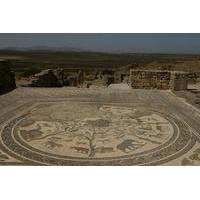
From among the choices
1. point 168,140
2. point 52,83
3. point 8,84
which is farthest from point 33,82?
point 168,140

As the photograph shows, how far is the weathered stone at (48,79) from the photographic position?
13730 millimetres

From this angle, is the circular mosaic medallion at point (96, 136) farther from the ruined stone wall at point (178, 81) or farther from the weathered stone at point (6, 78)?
the ruined stone wall at point (178, 81)

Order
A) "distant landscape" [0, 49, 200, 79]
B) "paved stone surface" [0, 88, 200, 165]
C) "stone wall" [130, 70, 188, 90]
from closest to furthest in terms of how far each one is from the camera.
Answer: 1. "paved stone surface" [0, 88, 200, 165]
2. "stone wall" [130, 70, 188, 90]
3. "distant landscape" [0, 49, 200, 79]

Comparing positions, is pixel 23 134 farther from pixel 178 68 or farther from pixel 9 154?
pixel 178 68

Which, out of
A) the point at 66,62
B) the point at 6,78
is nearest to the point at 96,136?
the point at 6,78

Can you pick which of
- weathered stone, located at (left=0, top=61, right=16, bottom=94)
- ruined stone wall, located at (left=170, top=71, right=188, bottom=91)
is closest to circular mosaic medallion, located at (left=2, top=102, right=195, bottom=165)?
weathered stone, located at (left=0, top=61, right=16, bottom=94)

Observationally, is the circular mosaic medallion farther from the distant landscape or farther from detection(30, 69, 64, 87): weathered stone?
detection(30, 69, 64, 87): weathered stone

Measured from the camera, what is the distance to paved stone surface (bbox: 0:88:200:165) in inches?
166

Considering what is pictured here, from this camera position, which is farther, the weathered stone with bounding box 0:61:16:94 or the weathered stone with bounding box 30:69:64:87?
the weathered stone with bounding box 30:69:64:87

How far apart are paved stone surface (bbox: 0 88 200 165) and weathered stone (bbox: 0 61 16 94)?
760 millimetres

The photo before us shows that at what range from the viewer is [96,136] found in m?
4.91

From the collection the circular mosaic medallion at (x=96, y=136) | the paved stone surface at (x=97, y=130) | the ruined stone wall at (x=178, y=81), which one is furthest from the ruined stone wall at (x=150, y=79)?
the circular mosaic medallion at (x=96, y=136)

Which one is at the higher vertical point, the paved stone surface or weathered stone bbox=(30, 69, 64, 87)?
the paved stone surface

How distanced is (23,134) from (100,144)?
4.19 ft
